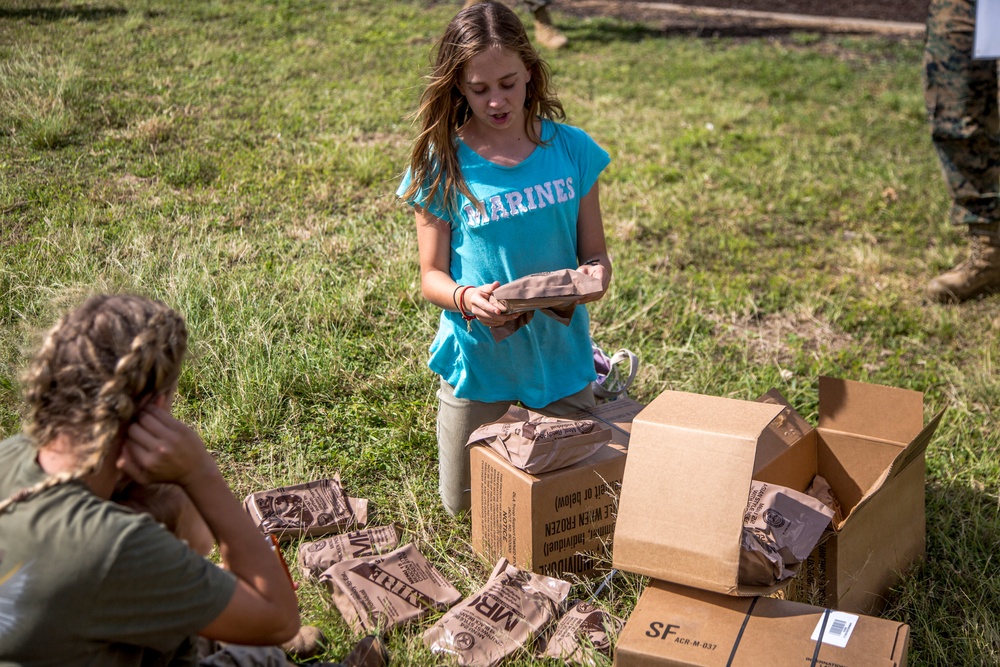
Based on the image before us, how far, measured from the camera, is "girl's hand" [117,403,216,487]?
162 centimetres

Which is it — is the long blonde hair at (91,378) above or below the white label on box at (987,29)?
below

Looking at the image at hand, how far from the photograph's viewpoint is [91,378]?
61.9 inches

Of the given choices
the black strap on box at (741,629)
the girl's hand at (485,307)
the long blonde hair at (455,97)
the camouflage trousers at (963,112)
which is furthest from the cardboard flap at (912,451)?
the camouflage trousers at (963,112)

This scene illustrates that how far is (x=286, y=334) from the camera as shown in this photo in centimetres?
389

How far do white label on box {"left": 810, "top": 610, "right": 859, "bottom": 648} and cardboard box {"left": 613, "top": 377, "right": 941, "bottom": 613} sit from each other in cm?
15

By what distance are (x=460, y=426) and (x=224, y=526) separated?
138cm

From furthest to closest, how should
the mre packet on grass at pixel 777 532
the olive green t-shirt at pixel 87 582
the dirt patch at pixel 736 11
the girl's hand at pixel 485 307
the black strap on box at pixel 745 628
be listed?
the dirt patch at pixel 736 11
the girl's hand at pixel 485 307
the mre packet on grass at pixel 777 532
the black strap on box at pixel 745 628
the olive green t-shirt at pixel 87 582

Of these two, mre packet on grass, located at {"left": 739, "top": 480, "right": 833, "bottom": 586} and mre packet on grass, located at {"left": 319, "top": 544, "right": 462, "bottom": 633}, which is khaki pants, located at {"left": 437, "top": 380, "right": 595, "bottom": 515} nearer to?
mre packet on grass, located at {"left": 319, "top": 544, "right": 462, "bottom": 633}

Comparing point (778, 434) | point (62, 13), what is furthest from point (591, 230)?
point (62, 13)

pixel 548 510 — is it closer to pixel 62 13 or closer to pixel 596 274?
pixel 596 274

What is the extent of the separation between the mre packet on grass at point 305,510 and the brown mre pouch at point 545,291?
3.03ft

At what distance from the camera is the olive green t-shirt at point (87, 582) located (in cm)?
148

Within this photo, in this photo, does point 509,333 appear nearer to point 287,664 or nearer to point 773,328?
point 287,664

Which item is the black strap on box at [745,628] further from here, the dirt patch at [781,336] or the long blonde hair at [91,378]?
the dirt patch at [781,336]
